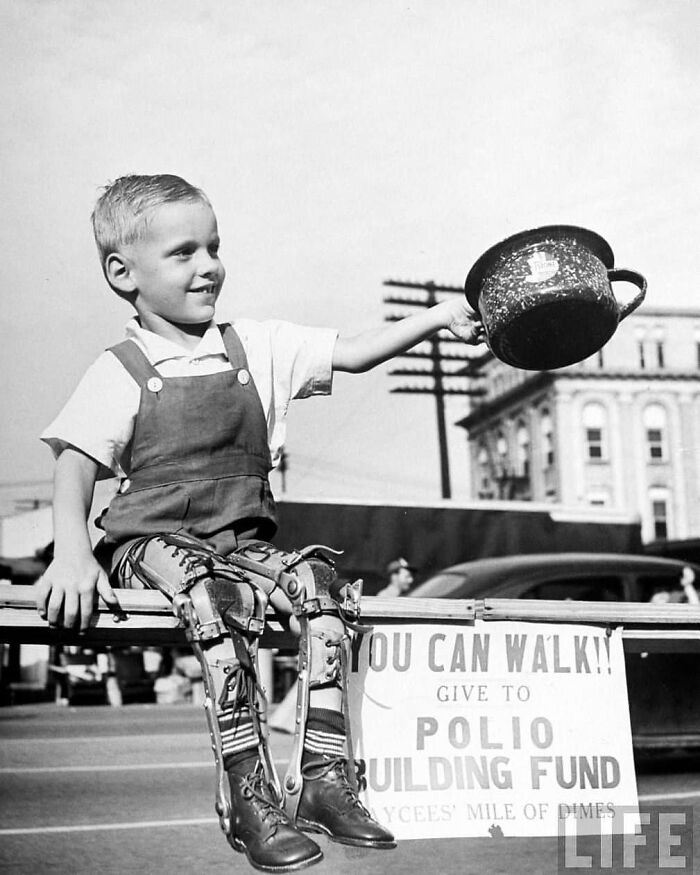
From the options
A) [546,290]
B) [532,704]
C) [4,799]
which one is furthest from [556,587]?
[546,290]

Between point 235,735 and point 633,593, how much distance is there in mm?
4055

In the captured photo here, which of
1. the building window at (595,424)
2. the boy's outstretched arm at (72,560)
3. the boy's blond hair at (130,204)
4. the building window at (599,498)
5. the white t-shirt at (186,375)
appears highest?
the building window at (595,424)

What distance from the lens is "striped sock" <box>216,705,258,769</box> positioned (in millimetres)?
1820

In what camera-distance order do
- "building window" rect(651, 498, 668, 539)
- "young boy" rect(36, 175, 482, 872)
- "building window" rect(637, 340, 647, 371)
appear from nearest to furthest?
1. "young boy" rect(36, 175, 482, 872)
2. "building window" rect(637, 340, 647, 371)
3. "building window" rect(651, 498, 668, 539)

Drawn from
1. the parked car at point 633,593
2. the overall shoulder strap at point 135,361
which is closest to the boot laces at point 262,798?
the overall shoulder strap at point 135,361

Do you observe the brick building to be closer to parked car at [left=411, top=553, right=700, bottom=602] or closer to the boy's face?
parked car at [left=411, top=553, right=700, bottom=602]

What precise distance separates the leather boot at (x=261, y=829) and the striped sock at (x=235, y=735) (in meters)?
0.01

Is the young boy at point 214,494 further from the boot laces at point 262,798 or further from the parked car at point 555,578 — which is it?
the parked car at point 555,578

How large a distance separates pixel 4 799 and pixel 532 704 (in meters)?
2.92

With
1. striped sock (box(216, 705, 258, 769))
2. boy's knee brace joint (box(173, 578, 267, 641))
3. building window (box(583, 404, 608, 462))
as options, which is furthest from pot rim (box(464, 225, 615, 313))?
building window (box(583, 404, 608, 462))

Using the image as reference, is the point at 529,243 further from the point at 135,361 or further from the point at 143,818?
the point at 143,818

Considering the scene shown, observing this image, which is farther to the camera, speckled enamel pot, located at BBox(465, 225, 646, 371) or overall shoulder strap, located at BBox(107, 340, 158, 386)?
overall shoulder strap, located at BBox(107, 340, 158, 386)

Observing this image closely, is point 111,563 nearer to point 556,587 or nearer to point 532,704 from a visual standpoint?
point 532,704

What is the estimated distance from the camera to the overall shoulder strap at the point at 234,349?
2.28 m
